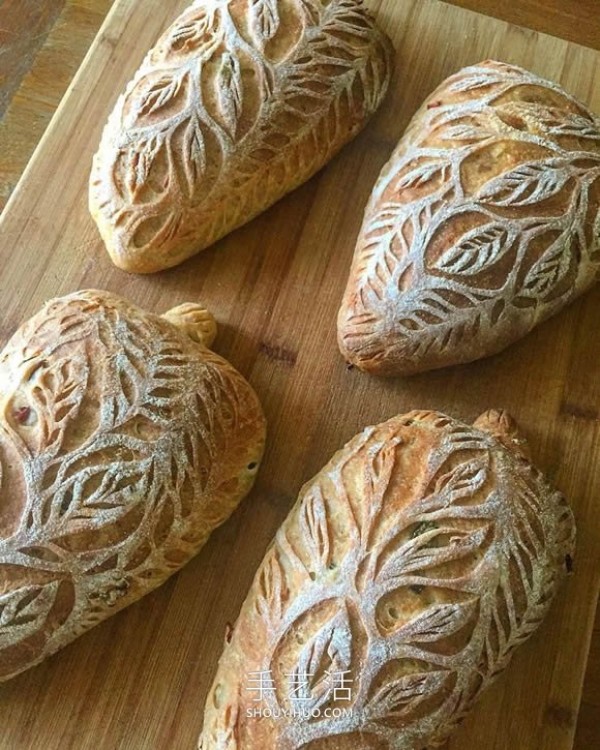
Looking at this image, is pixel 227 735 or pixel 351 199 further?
pixel 351 199

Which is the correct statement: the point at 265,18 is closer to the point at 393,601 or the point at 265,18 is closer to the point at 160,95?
the point at 160,95

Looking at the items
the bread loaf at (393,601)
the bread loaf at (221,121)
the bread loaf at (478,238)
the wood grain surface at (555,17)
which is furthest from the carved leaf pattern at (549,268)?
the wood grain surface at (555,17)

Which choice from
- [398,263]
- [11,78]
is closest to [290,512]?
[398,263]

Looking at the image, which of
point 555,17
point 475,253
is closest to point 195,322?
point 475,253

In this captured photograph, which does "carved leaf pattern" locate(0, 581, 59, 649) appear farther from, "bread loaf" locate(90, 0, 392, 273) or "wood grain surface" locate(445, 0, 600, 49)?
"wood grain surface" locate(445, 0, 600, 49)

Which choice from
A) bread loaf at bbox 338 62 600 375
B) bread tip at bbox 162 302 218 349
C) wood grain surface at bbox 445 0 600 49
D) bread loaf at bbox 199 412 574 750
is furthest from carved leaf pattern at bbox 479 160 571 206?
wood grain surface at bbox 445 0 600 49

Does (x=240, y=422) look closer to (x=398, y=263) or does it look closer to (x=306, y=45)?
(x=398, y=263)

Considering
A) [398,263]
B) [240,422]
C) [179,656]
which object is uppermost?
[398,263]
